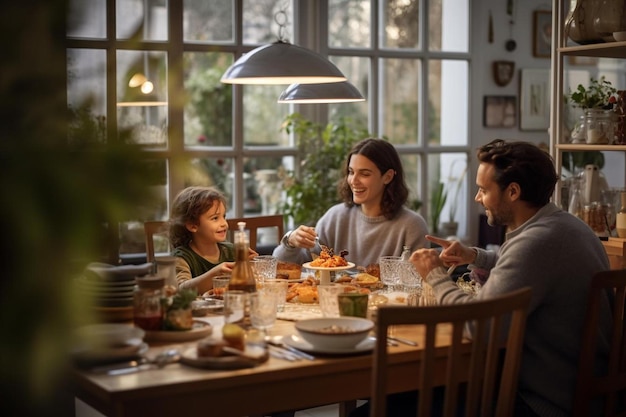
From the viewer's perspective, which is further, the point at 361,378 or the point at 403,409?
the point at 403,409

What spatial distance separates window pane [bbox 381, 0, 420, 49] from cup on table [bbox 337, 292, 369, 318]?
317 centimetres

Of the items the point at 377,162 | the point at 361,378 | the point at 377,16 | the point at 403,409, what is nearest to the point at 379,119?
the point at 377,16

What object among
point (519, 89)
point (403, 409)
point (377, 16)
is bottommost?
point (403, 409)

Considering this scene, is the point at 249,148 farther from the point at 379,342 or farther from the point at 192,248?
the point at 379,342

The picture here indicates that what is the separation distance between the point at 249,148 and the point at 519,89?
1.94m

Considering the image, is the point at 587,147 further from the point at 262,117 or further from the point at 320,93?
the point at 262,117

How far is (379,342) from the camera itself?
1729 mm

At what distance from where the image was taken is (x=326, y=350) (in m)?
1.98

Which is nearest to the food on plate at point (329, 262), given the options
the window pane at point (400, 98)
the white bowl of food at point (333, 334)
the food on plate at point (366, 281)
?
the food on plate at point (366, 281)

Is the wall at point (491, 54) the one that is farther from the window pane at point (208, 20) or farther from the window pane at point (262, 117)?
the window pane at point (208, 20)

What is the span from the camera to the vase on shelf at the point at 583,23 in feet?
11.5

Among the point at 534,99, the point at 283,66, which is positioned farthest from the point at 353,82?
the point at 283,66

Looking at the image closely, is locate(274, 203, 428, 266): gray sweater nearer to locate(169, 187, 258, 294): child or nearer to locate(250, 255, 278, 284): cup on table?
locate(169, 187, 258, 294): child

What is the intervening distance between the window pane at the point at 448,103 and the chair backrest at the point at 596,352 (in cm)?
320
